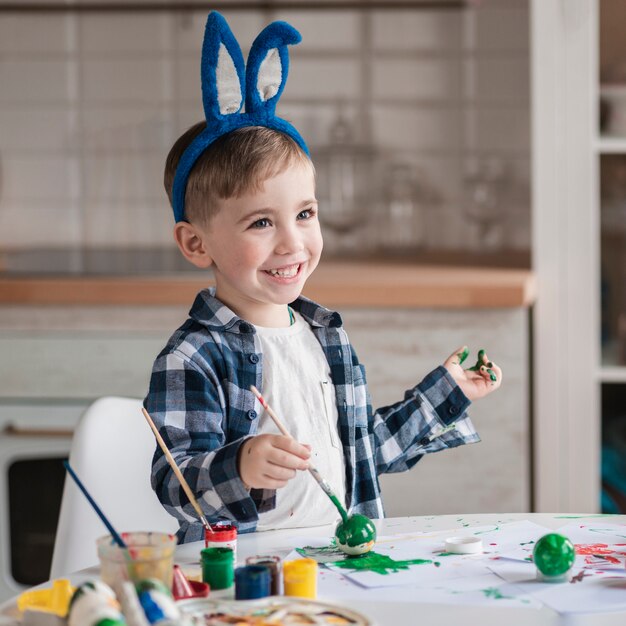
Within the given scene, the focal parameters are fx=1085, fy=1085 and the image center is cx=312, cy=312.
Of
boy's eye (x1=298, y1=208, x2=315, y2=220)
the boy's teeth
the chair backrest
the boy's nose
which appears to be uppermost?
boy's eye (x1=298, y1=208, x2=315, y2=220)

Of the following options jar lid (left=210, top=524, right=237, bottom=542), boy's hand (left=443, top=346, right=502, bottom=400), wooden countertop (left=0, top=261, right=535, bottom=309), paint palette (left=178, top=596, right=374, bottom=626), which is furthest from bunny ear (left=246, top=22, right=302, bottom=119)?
wooden countertop (left=0, top=261, right=535, bottom=309)

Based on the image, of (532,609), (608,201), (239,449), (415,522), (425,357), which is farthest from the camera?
(608,201)

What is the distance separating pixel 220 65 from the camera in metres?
1.20

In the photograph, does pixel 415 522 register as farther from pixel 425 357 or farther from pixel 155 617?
pixel 425 357

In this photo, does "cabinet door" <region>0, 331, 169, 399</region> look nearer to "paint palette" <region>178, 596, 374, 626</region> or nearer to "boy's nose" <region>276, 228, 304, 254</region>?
"boy's nose" <region>276, 228, 304, 254</region>

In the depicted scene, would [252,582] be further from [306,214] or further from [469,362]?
[469,362]

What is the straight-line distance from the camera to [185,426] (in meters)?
1.17

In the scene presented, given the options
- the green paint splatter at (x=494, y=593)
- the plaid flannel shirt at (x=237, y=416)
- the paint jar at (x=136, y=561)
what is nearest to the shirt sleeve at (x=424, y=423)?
the plaid flannel shirt at (x=237, y=416)

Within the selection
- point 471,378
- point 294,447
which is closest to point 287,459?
point 294,447

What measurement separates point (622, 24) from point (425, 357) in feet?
2.89

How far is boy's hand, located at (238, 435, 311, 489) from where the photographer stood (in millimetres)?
963

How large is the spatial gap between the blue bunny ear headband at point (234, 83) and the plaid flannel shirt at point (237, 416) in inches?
6.9

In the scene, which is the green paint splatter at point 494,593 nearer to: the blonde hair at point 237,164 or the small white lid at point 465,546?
the small white lid at point 465,546

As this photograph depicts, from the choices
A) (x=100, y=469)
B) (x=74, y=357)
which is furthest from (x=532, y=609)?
(x=74, y=357)
